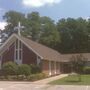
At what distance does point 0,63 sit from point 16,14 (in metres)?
35.7

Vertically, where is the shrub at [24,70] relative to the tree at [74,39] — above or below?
below

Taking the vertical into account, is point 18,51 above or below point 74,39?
below

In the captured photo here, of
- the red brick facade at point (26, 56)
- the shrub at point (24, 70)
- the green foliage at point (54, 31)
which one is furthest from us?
the green foliage at point (54, 31)

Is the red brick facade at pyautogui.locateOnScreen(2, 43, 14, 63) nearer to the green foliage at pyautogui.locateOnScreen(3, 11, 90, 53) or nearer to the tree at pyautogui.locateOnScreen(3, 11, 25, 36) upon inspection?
the green foliage at pyautogui.locateOnScreen(3, 11, 90, 53)

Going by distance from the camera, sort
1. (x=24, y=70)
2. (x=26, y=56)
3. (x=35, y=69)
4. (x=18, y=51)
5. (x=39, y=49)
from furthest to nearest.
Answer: (x=39, y=49), (x=18, y=51), (x=26, y=56), (x=35, y=69), (x=24, y=70)

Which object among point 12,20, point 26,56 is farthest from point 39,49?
point 12,20

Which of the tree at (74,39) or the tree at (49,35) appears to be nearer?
the tree at (49,35)

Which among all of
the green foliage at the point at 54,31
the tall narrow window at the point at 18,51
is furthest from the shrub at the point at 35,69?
the green foliage at the point at 54,31

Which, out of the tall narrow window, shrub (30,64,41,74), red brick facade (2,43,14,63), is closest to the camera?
shrub (30,64,41,74)

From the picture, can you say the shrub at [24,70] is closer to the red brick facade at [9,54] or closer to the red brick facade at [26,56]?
the red brick facade at [26,56]

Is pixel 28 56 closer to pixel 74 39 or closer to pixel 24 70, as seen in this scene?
pixel 24 70

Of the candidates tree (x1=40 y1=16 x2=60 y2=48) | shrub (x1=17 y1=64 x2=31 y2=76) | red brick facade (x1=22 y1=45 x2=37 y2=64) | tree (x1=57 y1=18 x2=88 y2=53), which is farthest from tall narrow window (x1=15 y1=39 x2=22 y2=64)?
tree (x1=57 y1=18 x2=88 y2=53)

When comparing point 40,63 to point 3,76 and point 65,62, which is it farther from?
point 65,62

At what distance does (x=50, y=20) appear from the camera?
85812 mm
